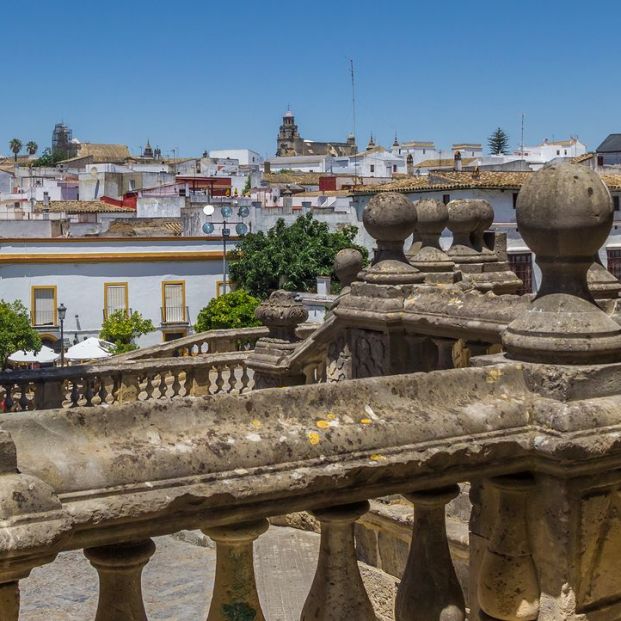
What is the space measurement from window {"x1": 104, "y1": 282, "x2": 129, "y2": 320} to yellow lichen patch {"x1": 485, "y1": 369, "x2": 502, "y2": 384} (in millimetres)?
33415

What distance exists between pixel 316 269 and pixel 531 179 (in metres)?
34.5

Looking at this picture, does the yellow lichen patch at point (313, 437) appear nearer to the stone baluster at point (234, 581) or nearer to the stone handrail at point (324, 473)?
the stone handrail at point (324, 473)

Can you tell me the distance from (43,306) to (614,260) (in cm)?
2043

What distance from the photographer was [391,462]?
2.71m

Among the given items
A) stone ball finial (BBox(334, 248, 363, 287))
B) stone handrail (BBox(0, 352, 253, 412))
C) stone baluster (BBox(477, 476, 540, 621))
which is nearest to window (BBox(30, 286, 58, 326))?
stone handrail (BBox(0, 352, 253, 412))

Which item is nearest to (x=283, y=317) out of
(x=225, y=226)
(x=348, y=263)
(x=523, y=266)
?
(x=348, y=263)

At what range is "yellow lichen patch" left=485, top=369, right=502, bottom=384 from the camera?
3143mm

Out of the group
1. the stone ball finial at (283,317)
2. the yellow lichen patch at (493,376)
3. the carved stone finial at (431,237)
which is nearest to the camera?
the yellow lichen patch at (493,376)

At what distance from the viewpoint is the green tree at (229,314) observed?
30.1m

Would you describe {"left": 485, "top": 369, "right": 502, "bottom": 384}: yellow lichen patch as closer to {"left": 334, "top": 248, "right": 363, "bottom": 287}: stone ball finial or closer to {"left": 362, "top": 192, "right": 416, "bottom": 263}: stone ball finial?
{"left": 362, "top": 192, "right": 416, "bottom": 263}: stone ball finial

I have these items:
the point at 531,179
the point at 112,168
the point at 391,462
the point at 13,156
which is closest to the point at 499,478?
the point at 391,462

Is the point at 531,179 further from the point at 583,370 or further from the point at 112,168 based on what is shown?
the point at 112,168

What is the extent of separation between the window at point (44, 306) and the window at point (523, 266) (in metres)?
15.3

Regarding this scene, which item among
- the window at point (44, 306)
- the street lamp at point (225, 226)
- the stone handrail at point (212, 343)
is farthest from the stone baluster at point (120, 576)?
the window at point (44, 306)
